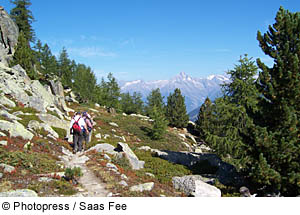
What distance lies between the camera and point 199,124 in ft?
168

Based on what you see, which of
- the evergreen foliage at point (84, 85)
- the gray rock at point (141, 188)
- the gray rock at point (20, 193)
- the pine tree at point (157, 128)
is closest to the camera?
the gray rock at point (20, 193)

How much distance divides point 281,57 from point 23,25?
206 ft

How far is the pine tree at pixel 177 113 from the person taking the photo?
5766 cm

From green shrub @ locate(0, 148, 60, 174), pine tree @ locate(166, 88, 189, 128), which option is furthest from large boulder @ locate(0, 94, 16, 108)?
pine tree @ locate(166, 88, 189, 128)

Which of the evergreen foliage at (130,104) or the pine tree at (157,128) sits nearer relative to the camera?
the pine tree at (157,128)

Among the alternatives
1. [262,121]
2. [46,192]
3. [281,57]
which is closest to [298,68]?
[281,57]

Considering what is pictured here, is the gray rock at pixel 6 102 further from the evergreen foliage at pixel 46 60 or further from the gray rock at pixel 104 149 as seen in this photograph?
the evergreen foliage at pixel 46 60

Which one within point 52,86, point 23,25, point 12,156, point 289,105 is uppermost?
point 23,25

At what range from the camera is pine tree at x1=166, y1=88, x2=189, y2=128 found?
57.7m

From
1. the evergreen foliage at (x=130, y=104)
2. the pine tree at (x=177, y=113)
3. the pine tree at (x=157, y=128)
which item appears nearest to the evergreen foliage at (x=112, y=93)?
the evergreen foliage at (x=130, y=104)

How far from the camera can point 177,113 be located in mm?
57938

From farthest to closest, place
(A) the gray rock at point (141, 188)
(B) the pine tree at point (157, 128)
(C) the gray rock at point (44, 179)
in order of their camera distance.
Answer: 1. (B) the pine tree at point (157, 128)
2. (A) the gray rock at point (141, 188)
3. (C) the gray rock at point (44, 179)

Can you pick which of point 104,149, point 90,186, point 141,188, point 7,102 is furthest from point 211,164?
point 7,102
